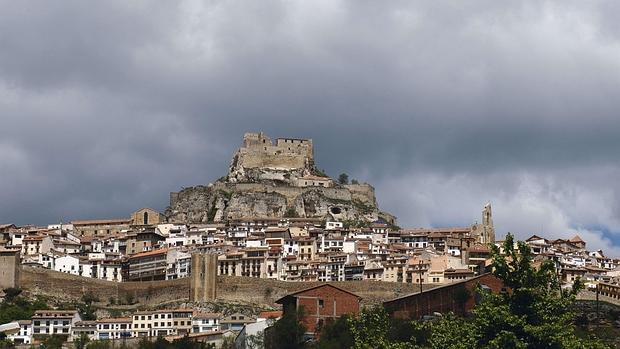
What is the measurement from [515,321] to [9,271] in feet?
193

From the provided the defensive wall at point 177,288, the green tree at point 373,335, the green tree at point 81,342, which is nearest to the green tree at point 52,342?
the green tree at point 81,342

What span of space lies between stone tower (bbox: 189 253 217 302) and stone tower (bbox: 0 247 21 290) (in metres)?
12.5

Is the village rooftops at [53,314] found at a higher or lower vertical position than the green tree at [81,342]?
higher

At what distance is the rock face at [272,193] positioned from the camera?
352 ft

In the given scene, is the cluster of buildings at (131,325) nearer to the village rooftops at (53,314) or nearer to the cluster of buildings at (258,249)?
the village rooftops at (53,314)

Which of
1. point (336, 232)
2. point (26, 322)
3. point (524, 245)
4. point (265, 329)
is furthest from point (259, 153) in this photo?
point (524, 245)

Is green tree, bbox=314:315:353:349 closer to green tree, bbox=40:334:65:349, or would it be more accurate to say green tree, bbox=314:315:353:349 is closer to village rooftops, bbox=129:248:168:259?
green tree, bbox=40:334:65:349

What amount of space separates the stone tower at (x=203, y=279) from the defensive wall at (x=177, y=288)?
17.8 inches

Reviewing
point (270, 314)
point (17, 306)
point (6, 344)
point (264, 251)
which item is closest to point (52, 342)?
point (6, 344)

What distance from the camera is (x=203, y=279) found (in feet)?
265

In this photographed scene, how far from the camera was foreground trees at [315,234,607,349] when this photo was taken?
2977 cm

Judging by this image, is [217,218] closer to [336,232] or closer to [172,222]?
[172,222]

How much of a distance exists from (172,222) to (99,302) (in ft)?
73.1

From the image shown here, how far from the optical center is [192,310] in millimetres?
78000
